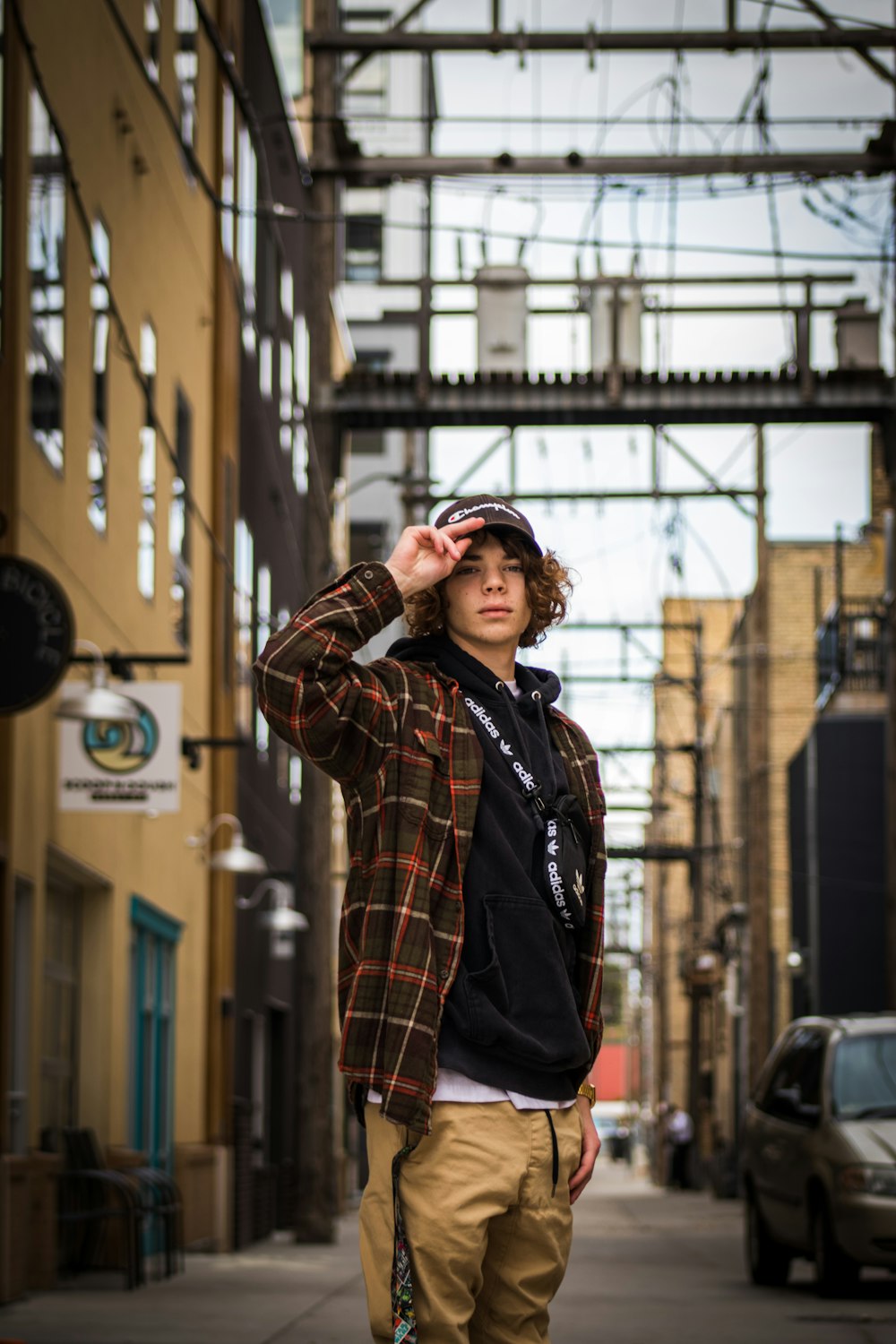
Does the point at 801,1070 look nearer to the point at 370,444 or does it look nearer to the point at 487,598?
the point at 487,598

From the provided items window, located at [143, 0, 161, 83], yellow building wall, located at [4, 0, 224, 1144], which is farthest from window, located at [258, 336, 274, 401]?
window, located at [143, 0, 161, 83]

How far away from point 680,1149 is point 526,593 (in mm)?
43842

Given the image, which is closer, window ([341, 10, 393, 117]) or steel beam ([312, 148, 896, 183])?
steel beam ([312, 148, 896, 183])

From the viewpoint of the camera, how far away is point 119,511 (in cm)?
1692

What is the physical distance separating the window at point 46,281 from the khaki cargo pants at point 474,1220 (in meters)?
10.0

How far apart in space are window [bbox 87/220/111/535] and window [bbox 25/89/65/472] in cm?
→ 123

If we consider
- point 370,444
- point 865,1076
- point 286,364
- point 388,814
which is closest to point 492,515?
point 388,814

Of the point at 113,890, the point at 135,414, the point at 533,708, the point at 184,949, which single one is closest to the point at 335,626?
the point at 533,708

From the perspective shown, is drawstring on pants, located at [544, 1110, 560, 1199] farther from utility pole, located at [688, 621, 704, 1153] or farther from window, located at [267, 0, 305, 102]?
window, located at [267, 0, 305, 102]

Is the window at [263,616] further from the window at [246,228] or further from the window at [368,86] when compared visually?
the window at [368,86]

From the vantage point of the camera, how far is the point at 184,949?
2083 cm

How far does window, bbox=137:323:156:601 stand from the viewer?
18.0 meters

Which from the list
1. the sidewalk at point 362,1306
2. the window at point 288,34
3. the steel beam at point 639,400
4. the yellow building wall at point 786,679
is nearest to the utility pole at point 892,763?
the steel beam at point 639,400

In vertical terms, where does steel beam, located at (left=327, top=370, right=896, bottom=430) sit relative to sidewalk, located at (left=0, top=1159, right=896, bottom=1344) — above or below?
above
